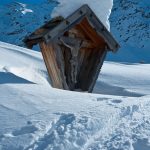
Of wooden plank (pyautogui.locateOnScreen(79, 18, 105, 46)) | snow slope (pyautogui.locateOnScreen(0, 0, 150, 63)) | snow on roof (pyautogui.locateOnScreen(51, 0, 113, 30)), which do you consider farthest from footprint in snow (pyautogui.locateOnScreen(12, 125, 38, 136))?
snow slope (pyautogui.locateOnScreen(0, 0, 150, 63))

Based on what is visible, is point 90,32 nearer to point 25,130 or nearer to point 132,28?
point 25,130

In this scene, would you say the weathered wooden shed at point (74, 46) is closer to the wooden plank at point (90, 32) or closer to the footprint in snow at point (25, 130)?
the wooden plank at point (90, 32)

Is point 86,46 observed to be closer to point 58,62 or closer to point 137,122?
point 58,62

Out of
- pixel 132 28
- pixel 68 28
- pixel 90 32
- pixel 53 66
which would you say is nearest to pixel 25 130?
pixel 53 66

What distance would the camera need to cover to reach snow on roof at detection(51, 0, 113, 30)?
480cm

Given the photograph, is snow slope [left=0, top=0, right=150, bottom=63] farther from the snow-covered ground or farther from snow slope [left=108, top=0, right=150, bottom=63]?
the snow-covered ground

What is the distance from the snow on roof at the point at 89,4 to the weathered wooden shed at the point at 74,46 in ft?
0.31

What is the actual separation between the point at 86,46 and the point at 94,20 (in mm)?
340

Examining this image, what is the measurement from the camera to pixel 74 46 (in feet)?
16.2

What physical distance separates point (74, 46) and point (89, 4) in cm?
49

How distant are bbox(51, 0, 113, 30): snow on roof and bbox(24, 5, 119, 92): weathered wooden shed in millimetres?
96

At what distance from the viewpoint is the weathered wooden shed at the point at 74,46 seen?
4629 millimetres

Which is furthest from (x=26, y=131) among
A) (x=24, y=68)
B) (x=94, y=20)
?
(x=24, y=68)

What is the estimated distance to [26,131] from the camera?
2.97 meters
